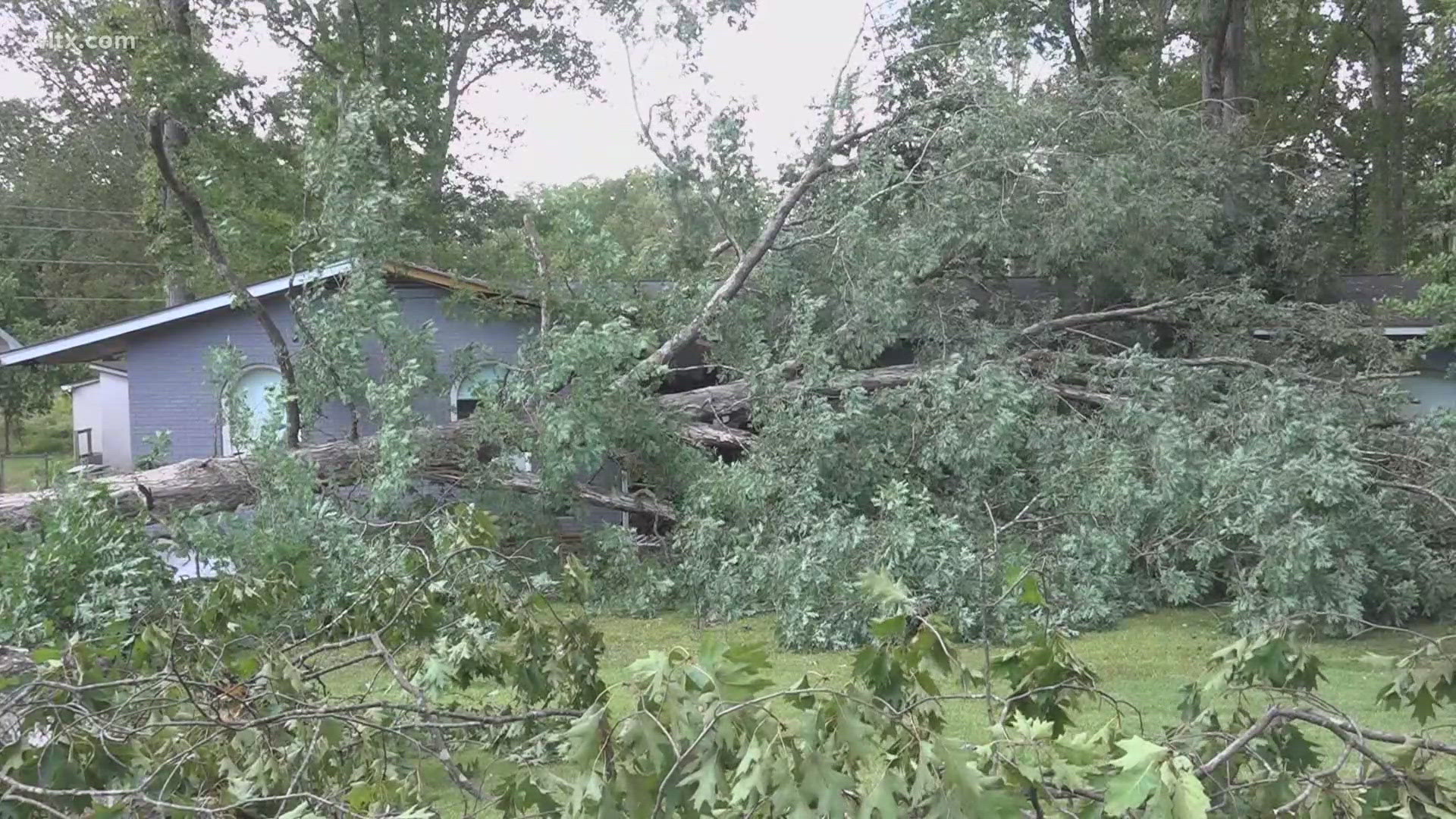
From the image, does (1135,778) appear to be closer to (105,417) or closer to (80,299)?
(105,417)

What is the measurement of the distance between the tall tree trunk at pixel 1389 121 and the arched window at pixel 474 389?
57.1 ft

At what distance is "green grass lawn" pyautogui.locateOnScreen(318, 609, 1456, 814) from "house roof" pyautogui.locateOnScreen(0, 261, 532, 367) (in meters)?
4.58

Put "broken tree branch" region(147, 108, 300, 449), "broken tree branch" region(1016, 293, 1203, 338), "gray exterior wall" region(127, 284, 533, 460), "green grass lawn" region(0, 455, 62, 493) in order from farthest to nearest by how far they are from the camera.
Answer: "green grass lawn" region(0, 455, 62, 493) → "gray exterior wall" region(127, 284, 533, 460) → "broken tree branch" region(1016, 293, 1203, 338) → "broken tree branch" region(147, 108, 300, 449)

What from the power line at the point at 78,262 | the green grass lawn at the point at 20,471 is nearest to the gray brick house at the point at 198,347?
the green grass lawn at the point at 20,471

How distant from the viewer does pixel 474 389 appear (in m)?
9.69

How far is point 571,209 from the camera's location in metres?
10.8

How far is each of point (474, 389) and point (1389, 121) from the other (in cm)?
2067

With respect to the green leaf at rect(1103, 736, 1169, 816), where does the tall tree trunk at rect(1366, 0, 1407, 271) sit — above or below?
above

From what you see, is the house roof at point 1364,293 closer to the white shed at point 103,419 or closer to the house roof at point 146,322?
the house roof at point 146,322

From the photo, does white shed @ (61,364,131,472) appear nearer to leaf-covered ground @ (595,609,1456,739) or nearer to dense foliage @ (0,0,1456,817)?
dense foliage @ (0,0,1456,817)

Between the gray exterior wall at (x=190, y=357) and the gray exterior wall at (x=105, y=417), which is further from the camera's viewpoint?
the gray exterior wall at (x=105, y=417)

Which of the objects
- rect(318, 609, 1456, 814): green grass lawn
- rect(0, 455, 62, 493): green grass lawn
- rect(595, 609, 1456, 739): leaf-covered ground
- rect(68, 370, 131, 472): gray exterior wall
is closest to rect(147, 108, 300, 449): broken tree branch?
rect(318, 609, 1456, 814): green grass lawn

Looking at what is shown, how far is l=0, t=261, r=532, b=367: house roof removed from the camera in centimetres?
1195

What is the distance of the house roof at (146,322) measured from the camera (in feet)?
39.2
